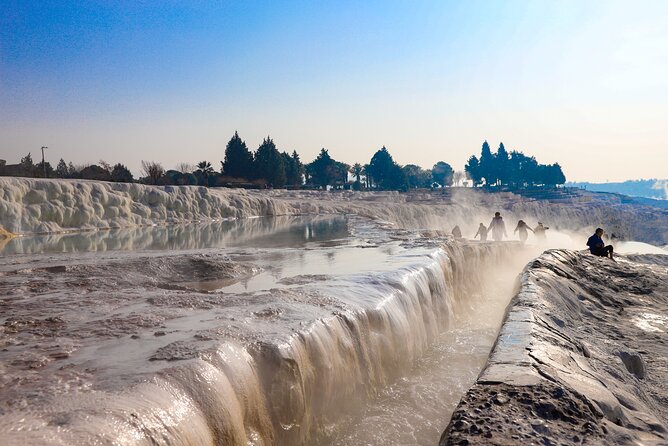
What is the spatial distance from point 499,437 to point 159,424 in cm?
161

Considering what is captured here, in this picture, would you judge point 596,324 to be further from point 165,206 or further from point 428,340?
point 165,206

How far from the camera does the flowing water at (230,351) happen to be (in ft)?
7.52

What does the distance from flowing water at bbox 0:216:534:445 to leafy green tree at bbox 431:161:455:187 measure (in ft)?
284

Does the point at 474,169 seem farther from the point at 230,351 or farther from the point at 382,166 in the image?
the point at 230,351

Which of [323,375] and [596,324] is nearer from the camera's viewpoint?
[323,375]

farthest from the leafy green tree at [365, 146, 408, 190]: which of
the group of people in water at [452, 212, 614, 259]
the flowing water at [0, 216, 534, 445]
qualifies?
the flowing water at [0, 216, 534, 445]

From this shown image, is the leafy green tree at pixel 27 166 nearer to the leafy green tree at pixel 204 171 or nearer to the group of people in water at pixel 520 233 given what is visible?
the leafy green tree at pixel 204 171

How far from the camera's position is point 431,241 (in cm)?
977

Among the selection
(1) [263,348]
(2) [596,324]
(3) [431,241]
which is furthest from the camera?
(3) [431,241]

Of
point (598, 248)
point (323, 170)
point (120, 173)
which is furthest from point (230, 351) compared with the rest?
point (323, 170)

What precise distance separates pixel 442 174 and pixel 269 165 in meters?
51.9

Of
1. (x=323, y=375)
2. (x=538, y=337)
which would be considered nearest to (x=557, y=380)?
(x=538, y=337)

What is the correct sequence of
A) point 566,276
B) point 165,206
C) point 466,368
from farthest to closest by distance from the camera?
point 165,206
point 566,276
point 466,368

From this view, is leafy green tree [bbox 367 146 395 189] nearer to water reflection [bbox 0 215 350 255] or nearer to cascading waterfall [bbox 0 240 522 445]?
water reflection [bbox 0 215 350 255]
